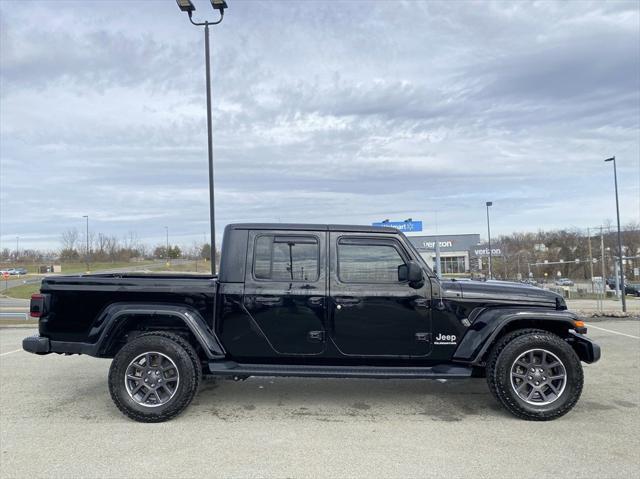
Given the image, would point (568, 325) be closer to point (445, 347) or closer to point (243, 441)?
point (445, 347)

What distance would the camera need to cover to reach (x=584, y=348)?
5.02 meters

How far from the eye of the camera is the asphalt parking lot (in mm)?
3672

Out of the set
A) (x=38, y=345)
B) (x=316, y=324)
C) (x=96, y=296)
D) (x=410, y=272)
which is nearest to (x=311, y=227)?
(x=316, y=324)

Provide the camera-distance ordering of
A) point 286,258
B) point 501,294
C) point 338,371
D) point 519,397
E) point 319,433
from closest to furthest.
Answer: point 319,433, point 519,397, point 338,371, point 501,294, point 286,258

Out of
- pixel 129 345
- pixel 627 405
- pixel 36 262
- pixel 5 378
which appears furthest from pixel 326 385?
pixel 36 262

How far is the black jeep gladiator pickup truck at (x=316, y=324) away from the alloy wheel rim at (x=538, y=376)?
0.4 inches

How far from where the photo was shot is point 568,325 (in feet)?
16.3

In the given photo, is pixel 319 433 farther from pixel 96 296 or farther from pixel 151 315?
pixel 96 296

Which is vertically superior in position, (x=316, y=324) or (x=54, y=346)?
(x=316, y=324)

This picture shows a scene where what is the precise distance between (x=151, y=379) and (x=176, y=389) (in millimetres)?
277

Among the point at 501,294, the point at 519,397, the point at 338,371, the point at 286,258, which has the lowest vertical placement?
the point at 519,397

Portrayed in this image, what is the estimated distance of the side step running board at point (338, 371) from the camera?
4812mm

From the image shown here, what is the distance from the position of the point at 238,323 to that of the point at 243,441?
3.76 feet

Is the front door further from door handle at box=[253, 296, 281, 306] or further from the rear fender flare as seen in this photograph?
the rear fender flare
